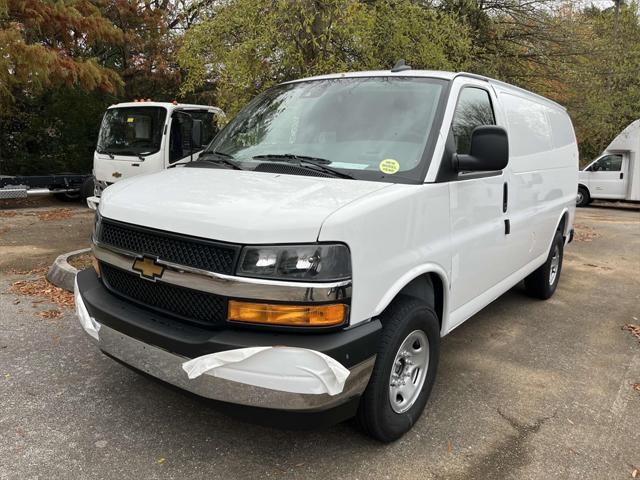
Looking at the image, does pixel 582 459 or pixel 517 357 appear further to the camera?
pixel 517 357

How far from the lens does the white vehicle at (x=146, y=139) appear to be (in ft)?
31.1

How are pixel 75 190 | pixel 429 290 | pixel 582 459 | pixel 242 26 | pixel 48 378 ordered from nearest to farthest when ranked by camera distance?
pixel 582 459 → pixel 429 290 → pixel 48 378 → pixel 242 26 → pixel 75 190

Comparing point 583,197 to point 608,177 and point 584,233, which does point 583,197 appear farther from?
point 584,233

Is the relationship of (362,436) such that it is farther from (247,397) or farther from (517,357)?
(517,357)

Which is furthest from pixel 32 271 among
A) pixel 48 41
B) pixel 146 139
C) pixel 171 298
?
pixel 48 41

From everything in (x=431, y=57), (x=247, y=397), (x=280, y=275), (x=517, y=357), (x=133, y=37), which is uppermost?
(x=133, y=37)

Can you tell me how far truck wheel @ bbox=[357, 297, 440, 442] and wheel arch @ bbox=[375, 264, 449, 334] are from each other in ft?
0.34

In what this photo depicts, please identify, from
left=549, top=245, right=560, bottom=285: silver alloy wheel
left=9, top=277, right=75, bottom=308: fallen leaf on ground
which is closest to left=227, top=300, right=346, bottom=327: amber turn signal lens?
left=9, top=277, right=75, bottom=308: fallen leaf on ground

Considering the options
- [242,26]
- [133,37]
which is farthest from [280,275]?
[133,37]

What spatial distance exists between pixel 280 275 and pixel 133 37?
14.6 m

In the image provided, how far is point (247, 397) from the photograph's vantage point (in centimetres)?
238

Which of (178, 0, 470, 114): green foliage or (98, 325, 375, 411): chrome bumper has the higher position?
(178, 0, 470, 114): green foliage

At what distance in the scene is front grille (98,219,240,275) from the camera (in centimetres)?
245

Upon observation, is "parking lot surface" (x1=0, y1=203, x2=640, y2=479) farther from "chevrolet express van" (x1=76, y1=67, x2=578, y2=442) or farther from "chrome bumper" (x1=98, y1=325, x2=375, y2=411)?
"chevrolet express van" (x1=76, y1=67, x2=578, y2=442)
